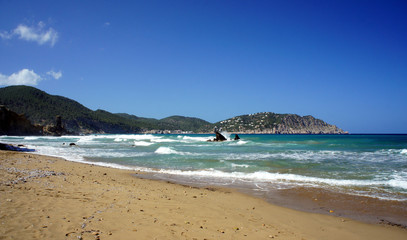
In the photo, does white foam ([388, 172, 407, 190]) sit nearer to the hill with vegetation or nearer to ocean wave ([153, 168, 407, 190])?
ocean wave ([153, 168, 407, 190])

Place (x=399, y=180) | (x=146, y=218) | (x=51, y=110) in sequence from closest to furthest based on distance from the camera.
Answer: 1. (x=146, y=218)
2. (x=399, y=180)
3. (x=51, y=110)

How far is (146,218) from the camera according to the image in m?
4.69

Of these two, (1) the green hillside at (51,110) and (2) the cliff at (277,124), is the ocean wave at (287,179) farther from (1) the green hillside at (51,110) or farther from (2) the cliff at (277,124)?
(2) the cliff at (277,124)

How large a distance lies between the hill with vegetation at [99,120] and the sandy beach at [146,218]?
3426 inches

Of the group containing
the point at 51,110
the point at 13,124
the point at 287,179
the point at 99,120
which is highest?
the point at 51,110

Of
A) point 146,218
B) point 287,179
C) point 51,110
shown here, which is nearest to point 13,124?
point 51,110

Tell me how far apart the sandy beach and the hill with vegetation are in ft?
285

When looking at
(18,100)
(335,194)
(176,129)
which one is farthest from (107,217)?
(176,129)

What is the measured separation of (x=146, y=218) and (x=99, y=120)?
141 m

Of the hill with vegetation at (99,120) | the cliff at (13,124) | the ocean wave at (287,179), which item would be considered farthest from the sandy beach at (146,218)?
the hill with vegetation at (99,120)

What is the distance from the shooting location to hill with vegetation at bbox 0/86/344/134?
10031 cm

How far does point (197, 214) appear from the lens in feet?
17.6

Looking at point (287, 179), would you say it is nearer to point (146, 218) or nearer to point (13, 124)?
point (146, 218)

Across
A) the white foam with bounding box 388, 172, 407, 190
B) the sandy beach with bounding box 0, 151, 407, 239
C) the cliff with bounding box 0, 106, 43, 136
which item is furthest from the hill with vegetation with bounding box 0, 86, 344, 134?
the white foam with bounding box 388, 172, 407, 190
